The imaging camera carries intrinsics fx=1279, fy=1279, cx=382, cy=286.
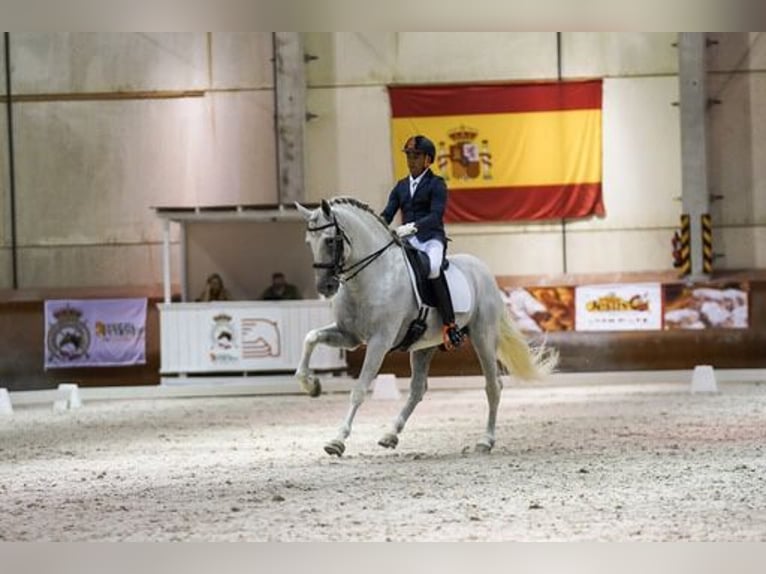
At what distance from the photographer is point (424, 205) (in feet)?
31.1

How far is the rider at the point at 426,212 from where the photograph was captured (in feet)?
30.7

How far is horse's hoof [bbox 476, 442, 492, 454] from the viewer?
31.2 feet

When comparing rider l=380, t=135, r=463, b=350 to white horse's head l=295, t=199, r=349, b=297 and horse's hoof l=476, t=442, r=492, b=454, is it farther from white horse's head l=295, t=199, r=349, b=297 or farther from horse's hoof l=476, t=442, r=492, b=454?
horse's hoof l=476, t=442, r=492, b=454

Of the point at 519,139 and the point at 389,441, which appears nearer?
the point at 389,441

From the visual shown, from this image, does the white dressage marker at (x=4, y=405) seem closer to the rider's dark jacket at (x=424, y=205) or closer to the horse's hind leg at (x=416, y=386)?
the horse's hind leg at (x=416, y=386)

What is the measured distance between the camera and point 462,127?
61.0ft

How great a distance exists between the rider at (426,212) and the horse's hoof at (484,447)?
0.77 metres

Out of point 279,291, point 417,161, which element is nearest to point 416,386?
point 417,161

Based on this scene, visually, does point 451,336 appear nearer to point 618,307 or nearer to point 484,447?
point 484,447

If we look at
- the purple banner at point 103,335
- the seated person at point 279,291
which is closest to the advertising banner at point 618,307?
the seated person at point 279,291

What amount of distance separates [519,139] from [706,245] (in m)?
3.07

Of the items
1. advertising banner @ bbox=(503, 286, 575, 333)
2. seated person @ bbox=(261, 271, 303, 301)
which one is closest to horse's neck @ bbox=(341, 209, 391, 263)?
seated person @ bbox=(261, 271, 303, 301)

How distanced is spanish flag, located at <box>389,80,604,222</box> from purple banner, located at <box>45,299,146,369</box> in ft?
15.8

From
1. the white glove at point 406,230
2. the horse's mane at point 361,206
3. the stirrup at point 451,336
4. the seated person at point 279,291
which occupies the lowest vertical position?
the stirrup at point 451,336
